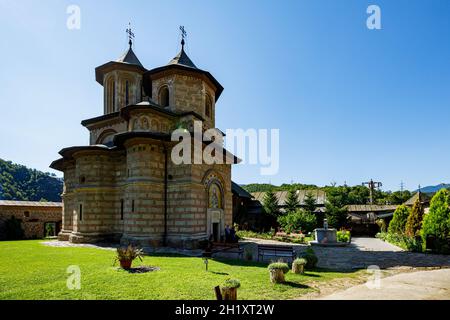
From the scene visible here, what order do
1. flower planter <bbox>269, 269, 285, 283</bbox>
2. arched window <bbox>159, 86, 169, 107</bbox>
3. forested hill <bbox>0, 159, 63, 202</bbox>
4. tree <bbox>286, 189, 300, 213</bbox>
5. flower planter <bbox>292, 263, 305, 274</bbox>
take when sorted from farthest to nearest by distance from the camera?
forested hill <bbox>0, 159, 63, 202</bbox> < tree <bbox>286, 189, 300, 213</bbox> < arched window <bbox>159, 86, 169, 107</bbox> < flower planter <bbox>292, 263, 305, 274</bbox> < flower planter <bbox>269, 269, 285, 283</bbox>

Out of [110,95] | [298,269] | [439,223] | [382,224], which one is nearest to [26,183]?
[110,95]

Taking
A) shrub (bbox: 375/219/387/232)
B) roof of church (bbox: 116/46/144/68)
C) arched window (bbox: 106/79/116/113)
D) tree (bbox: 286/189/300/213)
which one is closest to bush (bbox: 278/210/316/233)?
tree (bbox: 286/189/300/213)

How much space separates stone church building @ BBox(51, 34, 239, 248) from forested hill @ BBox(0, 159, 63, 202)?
41770mm

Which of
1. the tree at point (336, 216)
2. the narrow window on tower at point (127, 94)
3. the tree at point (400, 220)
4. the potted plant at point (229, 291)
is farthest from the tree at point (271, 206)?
the potted plant at point (229, 291)

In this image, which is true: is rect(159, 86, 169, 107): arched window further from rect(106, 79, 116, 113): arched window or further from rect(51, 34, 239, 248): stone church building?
rect(106, 79, 116, 113): arched window

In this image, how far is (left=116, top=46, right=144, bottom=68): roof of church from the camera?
2316 centimetres

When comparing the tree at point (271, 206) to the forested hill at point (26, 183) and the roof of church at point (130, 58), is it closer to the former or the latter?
the roof of church at point (130, 58)

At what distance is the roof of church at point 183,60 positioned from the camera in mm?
21156

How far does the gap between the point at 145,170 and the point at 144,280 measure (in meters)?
9.04

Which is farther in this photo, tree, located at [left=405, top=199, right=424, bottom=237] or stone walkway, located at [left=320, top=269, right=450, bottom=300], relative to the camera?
tree, located at [left=405, top=199, right=424, bottom=237]

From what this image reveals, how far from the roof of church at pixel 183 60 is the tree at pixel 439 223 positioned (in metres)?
18.3

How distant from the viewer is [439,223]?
16000 mm

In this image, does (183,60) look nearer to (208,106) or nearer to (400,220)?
(208,106)

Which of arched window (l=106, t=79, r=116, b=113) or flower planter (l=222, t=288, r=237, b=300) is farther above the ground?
arched window (l=106, t=79, r=116, b=113)
